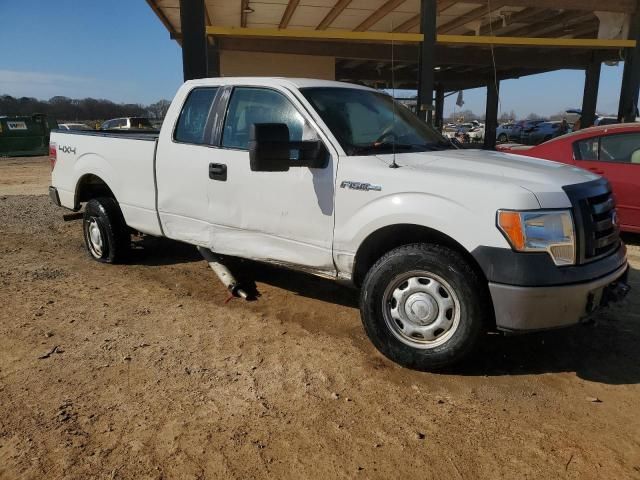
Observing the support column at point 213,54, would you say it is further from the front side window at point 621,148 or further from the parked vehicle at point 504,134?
the parked vehicle at point 504,134

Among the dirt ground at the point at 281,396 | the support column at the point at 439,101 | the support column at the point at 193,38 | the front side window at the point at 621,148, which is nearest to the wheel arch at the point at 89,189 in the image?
the dirt ground at the point at 281,396

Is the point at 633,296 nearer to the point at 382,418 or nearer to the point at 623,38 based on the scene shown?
the point at 382,418

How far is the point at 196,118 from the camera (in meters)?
4.74

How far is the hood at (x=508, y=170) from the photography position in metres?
3.10

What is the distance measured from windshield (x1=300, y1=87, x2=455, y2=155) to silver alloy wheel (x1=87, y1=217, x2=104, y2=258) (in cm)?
314

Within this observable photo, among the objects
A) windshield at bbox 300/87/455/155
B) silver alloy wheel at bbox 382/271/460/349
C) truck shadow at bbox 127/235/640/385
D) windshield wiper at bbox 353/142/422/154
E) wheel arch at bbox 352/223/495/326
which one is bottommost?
truck shadow at bbox 127/235/640/385

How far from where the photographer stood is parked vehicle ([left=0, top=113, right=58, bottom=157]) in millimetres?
23625

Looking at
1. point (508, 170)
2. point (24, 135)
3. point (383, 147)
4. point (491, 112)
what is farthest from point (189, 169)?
→ point (24, 135)

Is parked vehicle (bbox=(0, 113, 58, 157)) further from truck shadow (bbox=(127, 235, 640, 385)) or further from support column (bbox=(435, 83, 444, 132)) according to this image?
truck shadow (bbox=(127, 235, 640, 385))

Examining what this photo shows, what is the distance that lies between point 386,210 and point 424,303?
654 mm

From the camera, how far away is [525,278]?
2.99 m

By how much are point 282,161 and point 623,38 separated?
12434 millimetres

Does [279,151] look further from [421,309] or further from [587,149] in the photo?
[587,149]

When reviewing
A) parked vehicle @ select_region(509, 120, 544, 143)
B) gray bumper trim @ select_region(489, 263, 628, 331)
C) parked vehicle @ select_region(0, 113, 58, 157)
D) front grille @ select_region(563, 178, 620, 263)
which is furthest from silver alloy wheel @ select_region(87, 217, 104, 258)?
parked vehicle @ select_region(509, 120, 544, 143)
